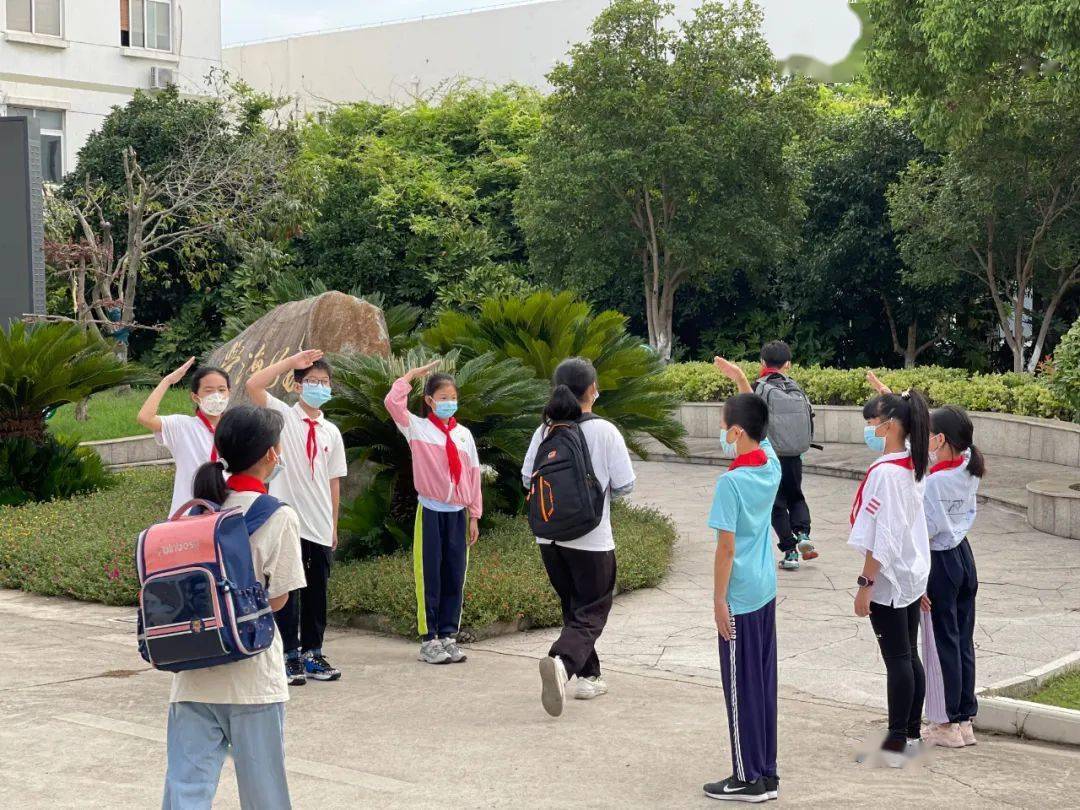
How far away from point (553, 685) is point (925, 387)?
14.1m

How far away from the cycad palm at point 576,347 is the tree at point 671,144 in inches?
410

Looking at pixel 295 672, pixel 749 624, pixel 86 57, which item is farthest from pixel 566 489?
pixel 86 57

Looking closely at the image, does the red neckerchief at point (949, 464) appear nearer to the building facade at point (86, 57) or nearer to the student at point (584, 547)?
the student at point (584, 547)

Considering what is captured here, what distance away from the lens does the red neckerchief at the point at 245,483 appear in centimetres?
456

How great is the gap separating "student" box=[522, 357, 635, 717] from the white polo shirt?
1187 mm

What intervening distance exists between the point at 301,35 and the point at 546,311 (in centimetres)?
3149

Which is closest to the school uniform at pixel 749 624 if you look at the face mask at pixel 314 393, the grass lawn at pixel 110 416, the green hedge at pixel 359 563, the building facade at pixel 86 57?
the face mask at pixel 314 393

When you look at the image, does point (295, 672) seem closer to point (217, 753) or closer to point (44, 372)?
point (217, 753)

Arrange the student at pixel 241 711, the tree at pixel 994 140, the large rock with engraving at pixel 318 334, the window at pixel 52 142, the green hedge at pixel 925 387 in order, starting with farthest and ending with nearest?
the window at pixel 52 142 → the tree at pixel 994 140 → the green hedge at pixel 925 387 → the large rock with engraving at pixel 318 334 → the student at pixel 241 711

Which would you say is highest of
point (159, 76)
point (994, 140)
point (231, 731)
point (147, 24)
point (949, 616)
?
point (147, 24)

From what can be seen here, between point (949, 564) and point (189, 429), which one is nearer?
point (949, 564)

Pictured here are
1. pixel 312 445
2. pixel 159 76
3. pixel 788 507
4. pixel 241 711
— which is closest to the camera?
pixel 241 711

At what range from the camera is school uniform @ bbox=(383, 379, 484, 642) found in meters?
8.18

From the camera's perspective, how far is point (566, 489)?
277 inches
